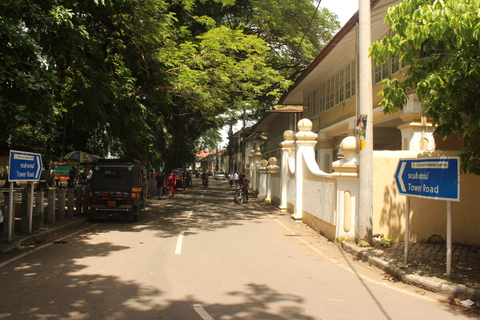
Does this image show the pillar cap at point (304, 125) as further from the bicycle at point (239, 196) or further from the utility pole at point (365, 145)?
the bicycle at point (239, 196)

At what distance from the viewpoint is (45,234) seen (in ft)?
33.3

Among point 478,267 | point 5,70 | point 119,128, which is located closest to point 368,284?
point 478,267

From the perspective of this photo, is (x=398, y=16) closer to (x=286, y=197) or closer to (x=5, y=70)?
(x=5, y=70)

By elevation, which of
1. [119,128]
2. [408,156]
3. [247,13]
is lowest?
[408,156]

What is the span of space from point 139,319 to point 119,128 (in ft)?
32.6

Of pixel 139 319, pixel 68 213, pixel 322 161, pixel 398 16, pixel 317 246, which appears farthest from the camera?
pixel 322 161

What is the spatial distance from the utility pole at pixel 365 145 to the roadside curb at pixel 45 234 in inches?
299

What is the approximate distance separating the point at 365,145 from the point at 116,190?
8.76 metres

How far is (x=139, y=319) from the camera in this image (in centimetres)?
445

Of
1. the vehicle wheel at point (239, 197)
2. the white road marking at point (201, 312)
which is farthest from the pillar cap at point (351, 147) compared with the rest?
the vehicle wheel at point (239, 197)

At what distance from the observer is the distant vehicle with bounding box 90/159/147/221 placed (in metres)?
13.2

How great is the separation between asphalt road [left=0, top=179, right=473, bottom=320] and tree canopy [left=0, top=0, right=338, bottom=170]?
3021 mm

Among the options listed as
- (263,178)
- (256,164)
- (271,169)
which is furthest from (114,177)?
(256,164)

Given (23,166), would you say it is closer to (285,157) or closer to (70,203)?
(70,203)
